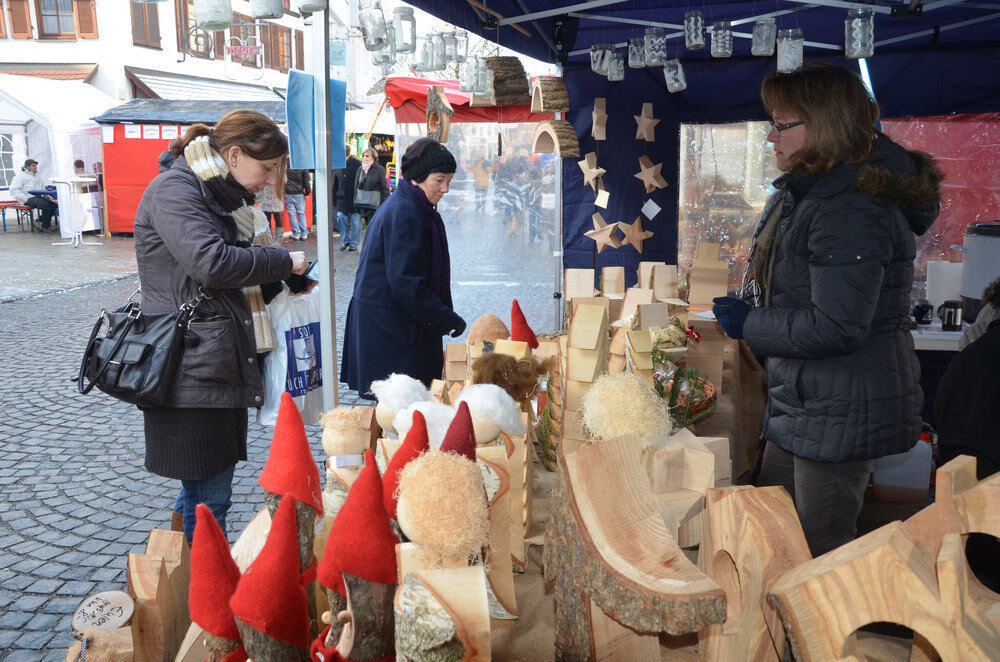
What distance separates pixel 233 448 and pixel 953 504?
1902 millimetres

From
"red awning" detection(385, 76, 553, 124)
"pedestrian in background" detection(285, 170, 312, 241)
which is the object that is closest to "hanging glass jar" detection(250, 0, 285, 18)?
"red awning" detection(385, 76, 553, 124)

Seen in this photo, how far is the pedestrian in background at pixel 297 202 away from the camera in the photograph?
12305mm

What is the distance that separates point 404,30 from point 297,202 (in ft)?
38.3

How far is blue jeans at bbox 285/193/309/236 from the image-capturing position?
1426 cm

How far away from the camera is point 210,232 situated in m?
2.14

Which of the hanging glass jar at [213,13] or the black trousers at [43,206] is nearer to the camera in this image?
the hanging glass jar at [213,13]

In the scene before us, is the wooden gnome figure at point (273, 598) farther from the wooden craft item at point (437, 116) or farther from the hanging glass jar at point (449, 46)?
the wooden craft item at point (437, 116)

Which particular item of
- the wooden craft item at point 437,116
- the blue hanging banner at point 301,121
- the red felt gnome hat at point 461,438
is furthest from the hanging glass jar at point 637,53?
the red felt gnome hat at point 461,438

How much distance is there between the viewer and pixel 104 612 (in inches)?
38.5

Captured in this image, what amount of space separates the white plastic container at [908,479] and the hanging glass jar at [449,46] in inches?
119

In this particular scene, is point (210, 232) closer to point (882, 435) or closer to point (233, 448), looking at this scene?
point (233, 448)

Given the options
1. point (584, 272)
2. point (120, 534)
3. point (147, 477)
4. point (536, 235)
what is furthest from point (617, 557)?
point (536, 235)

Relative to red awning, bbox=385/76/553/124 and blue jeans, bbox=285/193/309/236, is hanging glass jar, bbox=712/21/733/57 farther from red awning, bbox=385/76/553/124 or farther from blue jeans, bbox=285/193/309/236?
blue jeans, bbox=285/193/309/236

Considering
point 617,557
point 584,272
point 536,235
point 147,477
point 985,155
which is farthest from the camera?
point 536,235
